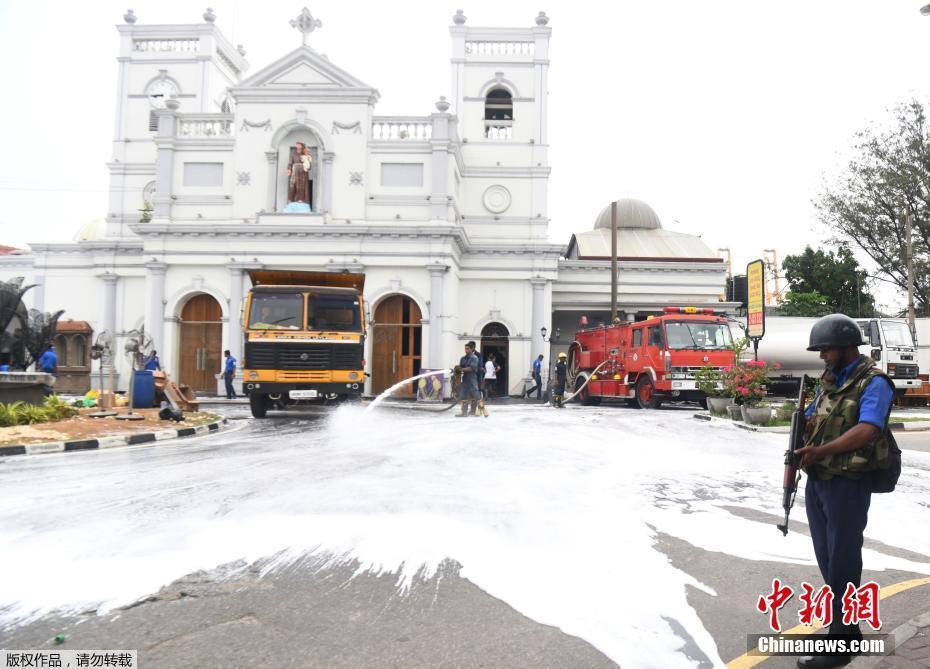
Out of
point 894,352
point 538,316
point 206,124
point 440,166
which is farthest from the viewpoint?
point 538,316

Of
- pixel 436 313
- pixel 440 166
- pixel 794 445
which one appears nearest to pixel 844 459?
pixel 794 445

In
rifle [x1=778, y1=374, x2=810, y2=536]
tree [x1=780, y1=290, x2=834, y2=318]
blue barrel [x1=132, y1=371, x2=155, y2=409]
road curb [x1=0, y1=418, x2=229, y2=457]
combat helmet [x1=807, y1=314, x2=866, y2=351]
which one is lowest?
road curb [x1=0, y1=418, x2=229, y2=457]

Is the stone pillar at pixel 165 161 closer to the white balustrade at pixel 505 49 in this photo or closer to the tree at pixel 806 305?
the white balustrade at pixel 505 49

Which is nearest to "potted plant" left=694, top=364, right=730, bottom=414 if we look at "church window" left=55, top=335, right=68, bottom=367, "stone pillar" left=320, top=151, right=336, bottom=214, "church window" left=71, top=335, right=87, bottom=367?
"stone pillar" left=320, top=151, right=336, bottom=214

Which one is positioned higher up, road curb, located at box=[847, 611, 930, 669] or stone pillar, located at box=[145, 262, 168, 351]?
stone pillar, located at box=[145, 262, 168, 351]

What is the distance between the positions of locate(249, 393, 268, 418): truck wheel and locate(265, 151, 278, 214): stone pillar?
14653mm

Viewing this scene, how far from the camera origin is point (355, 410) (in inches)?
765

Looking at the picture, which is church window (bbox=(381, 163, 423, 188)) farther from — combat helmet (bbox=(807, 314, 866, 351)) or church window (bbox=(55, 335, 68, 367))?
combat helmet (bbox=(807, 314, 866, 351))

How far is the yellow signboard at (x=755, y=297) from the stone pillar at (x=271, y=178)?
19.1 metres

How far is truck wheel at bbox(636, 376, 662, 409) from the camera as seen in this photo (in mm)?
22391

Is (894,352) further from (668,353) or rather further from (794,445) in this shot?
(794,445)

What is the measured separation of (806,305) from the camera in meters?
54.4


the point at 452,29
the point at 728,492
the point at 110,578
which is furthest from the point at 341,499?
the point at 452,29

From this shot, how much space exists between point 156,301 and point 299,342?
1604cm
